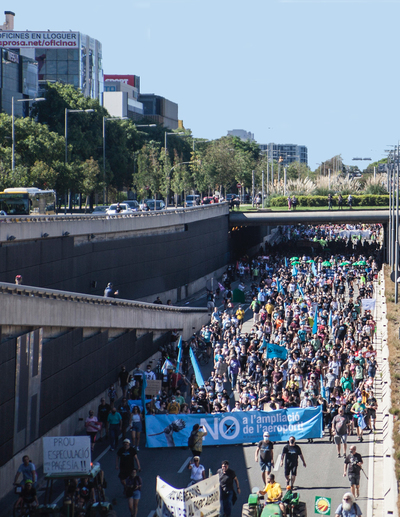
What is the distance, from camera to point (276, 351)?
2625cm

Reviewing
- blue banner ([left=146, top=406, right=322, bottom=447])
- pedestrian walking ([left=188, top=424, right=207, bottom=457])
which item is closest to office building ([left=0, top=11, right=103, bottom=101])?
blue banner ([left=146, top=406, right=322, bottom=447])

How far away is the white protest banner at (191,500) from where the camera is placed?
12.9m

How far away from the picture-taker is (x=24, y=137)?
52.0 m

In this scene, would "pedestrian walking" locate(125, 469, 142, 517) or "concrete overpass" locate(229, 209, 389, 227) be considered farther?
"concrete overpass" locate(229, 209, 389, 227)

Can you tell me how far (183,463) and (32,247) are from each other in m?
11.6

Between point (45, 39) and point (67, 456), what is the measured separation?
117660 mm

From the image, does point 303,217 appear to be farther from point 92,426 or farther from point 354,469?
point 354,469

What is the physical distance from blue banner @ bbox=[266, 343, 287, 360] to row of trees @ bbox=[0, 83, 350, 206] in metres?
22.8

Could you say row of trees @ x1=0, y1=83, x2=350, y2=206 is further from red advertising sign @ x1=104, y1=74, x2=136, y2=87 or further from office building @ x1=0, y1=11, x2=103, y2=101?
red advertising sign @ x1=104, y1=74, x2=136, y2=87

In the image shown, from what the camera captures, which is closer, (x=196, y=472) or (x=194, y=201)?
(x=196, y=472)

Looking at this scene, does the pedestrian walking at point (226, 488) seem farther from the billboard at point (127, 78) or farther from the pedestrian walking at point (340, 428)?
the billboard at point (127, 78)

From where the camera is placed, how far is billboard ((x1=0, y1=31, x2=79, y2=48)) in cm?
12362

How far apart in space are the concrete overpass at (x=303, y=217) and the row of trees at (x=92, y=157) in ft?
33.7

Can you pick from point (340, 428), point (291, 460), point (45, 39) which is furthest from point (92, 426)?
point (45, 39)
